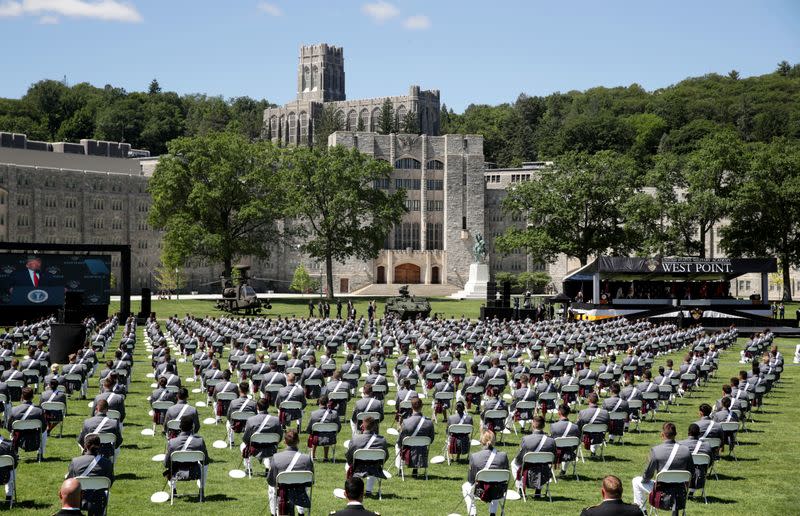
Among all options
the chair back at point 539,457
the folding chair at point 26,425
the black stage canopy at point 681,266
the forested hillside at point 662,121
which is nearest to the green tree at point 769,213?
the black stage canopy at point 681,266

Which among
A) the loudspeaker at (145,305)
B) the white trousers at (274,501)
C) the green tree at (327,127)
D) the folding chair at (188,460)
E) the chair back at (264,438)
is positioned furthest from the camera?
the green tree at (327,127)

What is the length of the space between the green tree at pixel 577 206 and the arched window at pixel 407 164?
32940mm

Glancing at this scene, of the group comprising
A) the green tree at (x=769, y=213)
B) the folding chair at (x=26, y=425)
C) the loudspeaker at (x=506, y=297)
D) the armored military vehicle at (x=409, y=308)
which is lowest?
the folding chair at (x=26, y=425)

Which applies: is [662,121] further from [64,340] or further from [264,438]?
[264,438]

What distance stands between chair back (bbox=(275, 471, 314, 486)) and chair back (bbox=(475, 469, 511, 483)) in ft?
7.95

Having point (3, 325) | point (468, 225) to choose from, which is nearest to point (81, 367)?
point (3, 325)

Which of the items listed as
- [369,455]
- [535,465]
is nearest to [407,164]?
[535,465]

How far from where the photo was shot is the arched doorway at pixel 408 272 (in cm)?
12019

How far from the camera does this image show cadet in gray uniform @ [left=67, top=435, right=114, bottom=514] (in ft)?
44.7

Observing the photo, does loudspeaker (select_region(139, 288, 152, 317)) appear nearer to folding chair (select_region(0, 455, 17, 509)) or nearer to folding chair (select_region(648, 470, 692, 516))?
folding chair (select_region(0, 455, 17, 509))

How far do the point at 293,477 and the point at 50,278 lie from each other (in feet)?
148

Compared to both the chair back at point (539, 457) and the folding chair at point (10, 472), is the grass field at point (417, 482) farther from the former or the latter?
the chair back at point (539, 457)

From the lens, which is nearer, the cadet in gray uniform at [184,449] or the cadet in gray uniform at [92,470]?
the cadet in gray uniform at [92,470]

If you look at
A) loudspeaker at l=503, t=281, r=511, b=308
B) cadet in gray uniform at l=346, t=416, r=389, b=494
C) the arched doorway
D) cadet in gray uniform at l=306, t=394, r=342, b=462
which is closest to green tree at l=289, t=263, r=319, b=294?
the arched doorway
